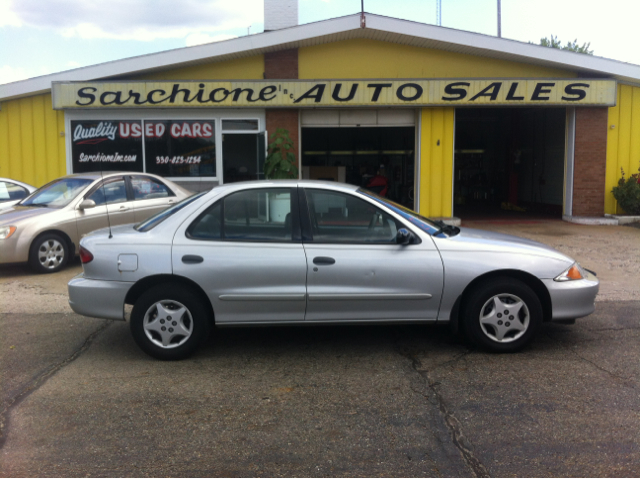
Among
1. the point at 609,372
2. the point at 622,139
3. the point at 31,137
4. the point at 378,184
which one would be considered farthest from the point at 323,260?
the point at 622,139

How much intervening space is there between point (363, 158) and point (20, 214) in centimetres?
1256

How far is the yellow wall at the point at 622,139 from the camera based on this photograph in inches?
602

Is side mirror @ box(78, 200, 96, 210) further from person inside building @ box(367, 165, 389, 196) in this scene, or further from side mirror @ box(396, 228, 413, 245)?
person inside building @ box(367, 165, 389, 196)

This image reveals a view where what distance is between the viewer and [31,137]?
14977mm

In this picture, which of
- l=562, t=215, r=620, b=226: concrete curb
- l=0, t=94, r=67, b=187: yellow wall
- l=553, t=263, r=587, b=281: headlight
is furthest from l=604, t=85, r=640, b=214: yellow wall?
l=0, t=94, r=67, b=187: yellow wall

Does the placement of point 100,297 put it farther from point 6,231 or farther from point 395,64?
point 395,64

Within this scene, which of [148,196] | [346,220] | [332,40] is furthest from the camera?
[332,40]

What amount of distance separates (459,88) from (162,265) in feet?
36.5

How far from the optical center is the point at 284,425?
3.98 meters

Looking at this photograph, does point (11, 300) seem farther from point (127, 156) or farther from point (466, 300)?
point (127, 156)

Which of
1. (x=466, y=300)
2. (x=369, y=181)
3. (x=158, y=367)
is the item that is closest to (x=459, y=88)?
(x=369, y=181)

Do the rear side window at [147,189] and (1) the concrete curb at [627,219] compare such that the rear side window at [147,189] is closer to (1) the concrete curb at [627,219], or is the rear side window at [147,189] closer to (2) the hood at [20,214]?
(2) the hood at [20,214]

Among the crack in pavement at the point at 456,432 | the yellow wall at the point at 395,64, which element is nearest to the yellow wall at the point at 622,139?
the yellow wall at the point at 395,64

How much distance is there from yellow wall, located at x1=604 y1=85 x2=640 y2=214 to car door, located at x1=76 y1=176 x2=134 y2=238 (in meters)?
11.9
